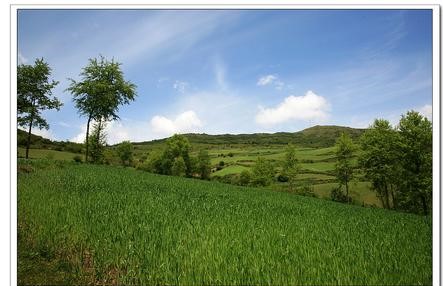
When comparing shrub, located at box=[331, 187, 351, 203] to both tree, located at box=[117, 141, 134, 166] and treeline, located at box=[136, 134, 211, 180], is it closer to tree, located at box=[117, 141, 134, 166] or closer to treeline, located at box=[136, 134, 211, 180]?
treeline, located at box=[136, 134, 211, 180]

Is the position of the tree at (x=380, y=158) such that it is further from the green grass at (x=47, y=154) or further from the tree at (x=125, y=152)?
the tree at (x=125, y=152)

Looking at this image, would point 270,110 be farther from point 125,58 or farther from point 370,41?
point 125,58

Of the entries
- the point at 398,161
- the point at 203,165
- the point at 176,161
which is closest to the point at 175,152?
the point at 176,161

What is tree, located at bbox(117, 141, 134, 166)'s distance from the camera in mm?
47494

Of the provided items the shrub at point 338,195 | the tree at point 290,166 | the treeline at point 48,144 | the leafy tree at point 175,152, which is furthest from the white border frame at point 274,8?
the leafy tree at point 175,152

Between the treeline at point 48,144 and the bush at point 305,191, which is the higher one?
the treeline at point 48,144

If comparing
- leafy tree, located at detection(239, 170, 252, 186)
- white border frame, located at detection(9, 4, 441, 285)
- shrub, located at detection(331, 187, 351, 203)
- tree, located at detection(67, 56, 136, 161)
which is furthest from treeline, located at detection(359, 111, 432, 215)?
leafy tree, located at detection(239, 170, 252, 186)

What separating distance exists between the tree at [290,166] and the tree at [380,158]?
12.7 metres

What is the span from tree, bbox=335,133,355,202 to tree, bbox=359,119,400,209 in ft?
10.8

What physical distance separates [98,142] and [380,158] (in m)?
21.8

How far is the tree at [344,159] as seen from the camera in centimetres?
3192

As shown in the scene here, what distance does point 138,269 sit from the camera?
4.68 metres
